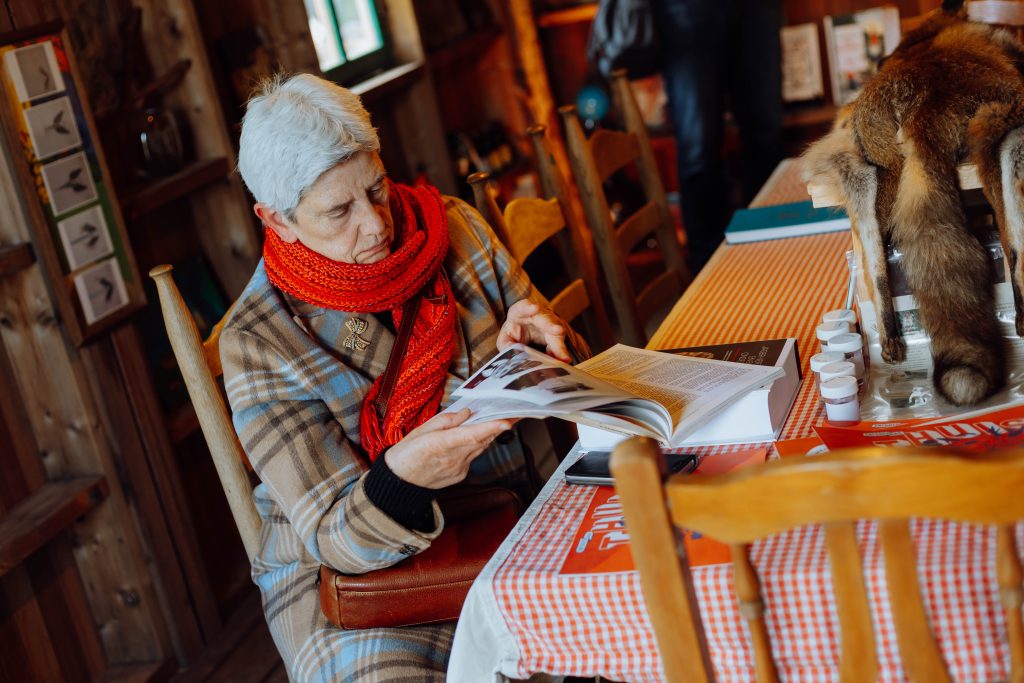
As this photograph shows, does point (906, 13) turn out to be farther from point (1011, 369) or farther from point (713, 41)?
point (1011, 369)

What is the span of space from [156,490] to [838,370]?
160 cm

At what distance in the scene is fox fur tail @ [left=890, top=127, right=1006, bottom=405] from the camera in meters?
1.30

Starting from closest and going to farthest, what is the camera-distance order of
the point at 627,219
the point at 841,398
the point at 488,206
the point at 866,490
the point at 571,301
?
the point at 866,490 → the point at 841,398 → the point at 488,206 → the point at 571,301 → the point at 627,219

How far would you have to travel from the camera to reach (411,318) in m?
1.60

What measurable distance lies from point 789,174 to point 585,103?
5.84 feet

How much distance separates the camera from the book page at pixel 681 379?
1280 mm

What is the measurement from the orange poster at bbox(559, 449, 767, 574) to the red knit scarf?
1.26ft

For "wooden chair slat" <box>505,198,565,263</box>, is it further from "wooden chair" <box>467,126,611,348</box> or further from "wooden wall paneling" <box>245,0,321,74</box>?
"wooden wall paneling" <box>245,0,321,74</box>

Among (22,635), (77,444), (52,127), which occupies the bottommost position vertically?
(22,635)

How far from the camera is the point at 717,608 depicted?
1.01 metres

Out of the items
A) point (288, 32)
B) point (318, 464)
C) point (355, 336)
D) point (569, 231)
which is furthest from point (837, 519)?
point (288, 32)

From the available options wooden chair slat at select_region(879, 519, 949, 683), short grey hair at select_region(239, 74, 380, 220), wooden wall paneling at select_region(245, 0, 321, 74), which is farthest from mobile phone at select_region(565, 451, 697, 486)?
wooden wall paneling at select_region(245, 0, 321, 74)

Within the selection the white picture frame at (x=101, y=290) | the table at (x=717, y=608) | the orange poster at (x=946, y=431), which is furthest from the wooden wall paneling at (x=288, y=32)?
the orange poster at (x=946, y=431)

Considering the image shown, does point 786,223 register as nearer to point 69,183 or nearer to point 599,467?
point 599,467
